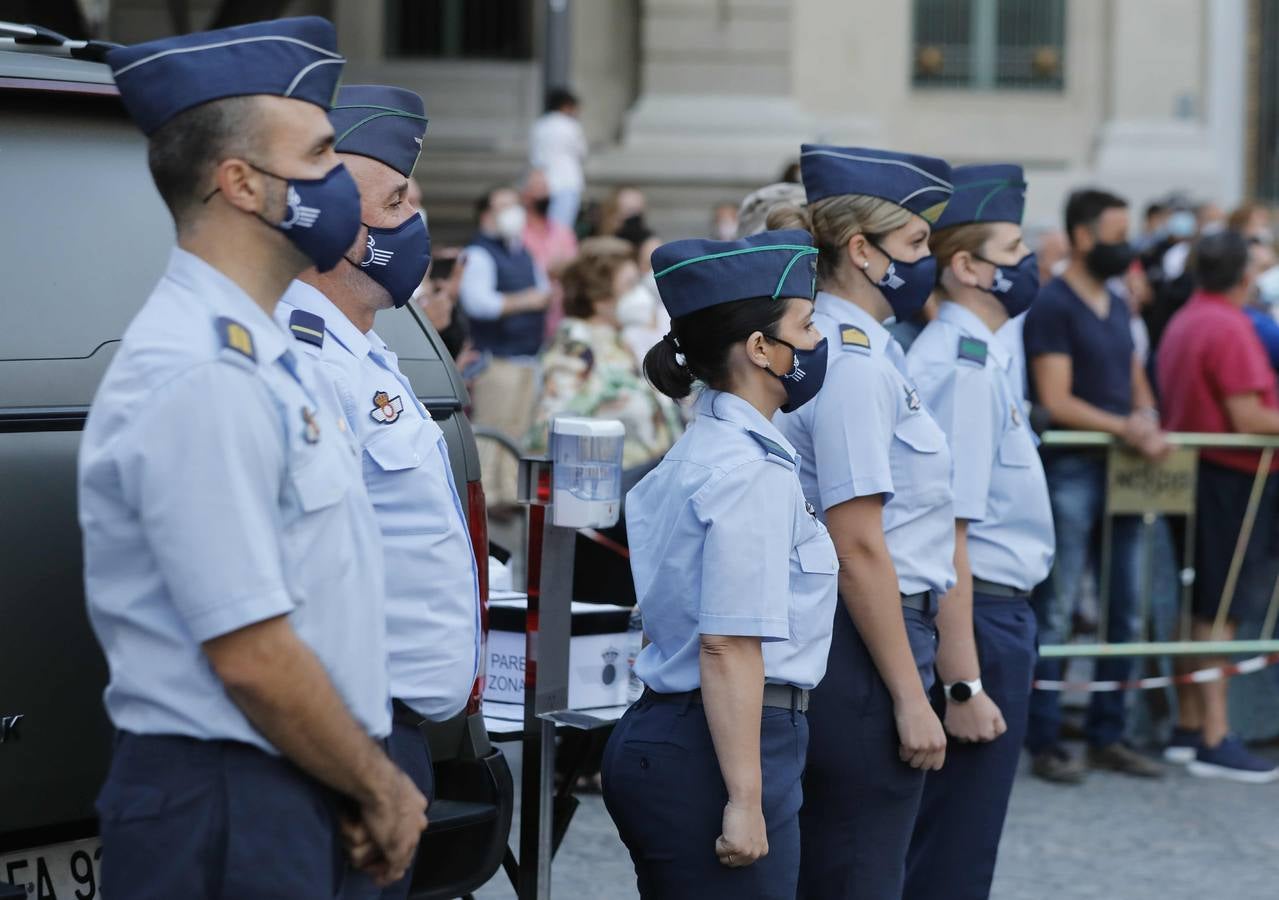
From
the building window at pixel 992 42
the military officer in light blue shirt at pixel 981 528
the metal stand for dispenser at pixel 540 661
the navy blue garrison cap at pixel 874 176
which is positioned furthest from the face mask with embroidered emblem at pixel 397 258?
the building window at pixel 992 42

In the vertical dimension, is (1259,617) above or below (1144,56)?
below

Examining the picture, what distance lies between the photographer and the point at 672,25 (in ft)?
63.7

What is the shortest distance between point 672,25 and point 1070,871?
47.7ft

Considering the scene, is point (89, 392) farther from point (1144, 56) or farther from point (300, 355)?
point (1144, 56)

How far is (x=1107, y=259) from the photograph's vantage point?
7.60 m

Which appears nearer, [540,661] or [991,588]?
[540,661]

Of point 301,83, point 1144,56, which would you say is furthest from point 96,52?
point 1144,56

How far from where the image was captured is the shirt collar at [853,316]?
13.5 ft

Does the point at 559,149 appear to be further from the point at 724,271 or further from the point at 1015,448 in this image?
the point at 724,271

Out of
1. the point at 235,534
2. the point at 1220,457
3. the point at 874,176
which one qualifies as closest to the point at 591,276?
the point at 1220,457

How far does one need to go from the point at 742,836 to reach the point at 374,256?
1248 mm

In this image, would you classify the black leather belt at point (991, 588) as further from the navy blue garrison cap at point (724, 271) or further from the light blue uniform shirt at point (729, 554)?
the navy blue garrison cap at point (724, 271)

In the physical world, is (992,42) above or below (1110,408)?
above

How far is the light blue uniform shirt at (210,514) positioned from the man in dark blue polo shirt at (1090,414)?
211 inches
